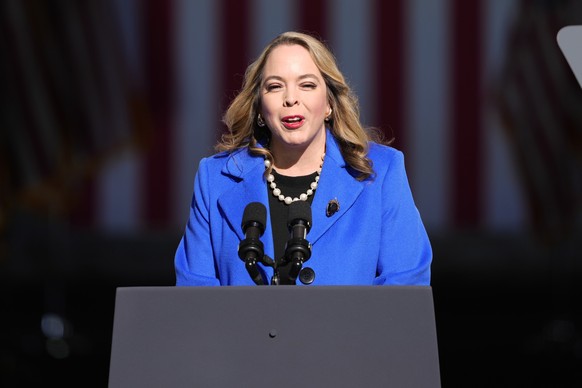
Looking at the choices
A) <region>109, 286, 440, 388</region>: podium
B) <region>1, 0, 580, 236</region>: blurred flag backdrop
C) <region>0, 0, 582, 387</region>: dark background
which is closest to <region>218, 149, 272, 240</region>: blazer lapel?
<region>109, 286, 440, 388</region>: podium

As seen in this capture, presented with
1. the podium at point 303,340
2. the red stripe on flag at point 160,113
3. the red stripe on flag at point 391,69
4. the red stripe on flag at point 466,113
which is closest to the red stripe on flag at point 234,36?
the red stripe on flag at point 160,113

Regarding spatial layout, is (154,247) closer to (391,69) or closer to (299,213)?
(391,69)

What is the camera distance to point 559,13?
17.7ft

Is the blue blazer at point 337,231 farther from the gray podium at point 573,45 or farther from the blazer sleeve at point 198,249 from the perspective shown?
the gray podium at point 573,45

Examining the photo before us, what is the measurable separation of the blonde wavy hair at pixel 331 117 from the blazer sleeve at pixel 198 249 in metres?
0.10

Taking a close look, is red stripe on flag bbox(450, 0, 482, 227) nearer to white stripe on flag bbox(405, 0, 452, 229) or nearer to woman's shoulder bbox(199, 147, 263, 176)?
white stripe on flag bbox(405, 0, 452, 229)

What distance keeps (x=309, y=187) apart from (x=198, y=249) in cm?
20

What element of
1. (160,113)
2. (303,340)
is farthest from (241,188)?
(160,113)

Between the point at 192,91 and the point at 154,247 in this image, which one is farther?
the point at 154,247

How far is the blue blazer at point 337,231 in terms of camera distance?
1786 millimetres

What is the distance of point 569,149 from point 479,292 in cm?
163

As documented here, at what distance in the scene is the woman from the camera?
5.86ft

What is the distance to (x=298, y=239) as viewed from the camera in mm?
1597

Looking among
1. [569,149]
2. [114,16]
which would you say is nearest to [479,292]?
[569,149]
